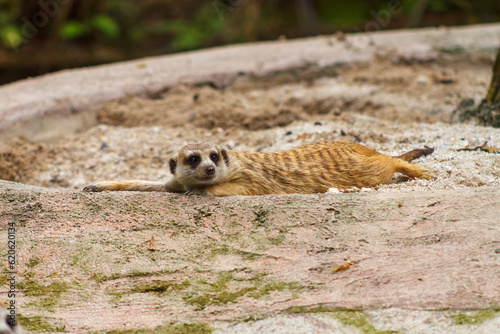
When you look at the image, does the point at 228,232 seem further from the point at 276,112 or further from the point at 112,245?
the point at 276,112

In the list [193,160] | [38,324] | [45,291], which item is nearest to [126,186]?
[193,160]

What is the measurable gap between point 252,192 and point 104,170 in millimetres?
1946

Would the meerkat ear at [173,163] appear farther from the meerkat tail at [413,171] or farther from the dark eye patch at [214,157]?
the meerkat tail at [413,171]

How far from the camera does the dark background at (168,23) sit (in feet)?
34.0

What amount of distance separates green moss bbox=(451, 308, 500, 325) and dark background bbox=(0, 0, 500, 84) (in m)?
8.54

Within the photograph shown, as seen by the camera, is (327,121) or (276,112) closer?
(327,121)

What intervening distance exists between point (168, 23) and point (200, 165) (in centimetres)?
917

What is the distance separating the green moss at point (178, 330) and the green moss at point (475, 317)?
3.27 ft

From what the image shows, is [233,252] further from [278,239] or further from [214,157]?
[214,157]

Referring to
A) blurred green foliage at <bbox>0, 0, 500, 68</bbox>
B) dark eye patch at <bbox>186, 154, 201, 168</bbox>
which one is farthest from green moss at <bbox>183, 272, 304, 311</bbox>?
blurred green foliage at <bbox>0, 0, 500, 68</bbox>

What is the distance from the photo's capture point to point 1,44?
10828 mm

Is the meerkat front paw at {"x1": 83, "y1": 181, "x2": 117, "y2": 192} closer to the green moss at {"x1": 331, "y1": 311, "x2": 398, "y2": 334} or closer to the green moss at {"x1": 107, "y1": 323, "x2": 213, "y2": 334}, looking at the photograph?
the green moss at {"x1": 107, "y1": 323, "x2": 213, "y2": 334}

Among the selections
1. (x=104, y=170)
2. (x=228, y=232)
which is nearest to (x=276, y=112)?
(x=104, y=170)

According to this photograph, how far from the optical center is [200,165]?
3.12m
